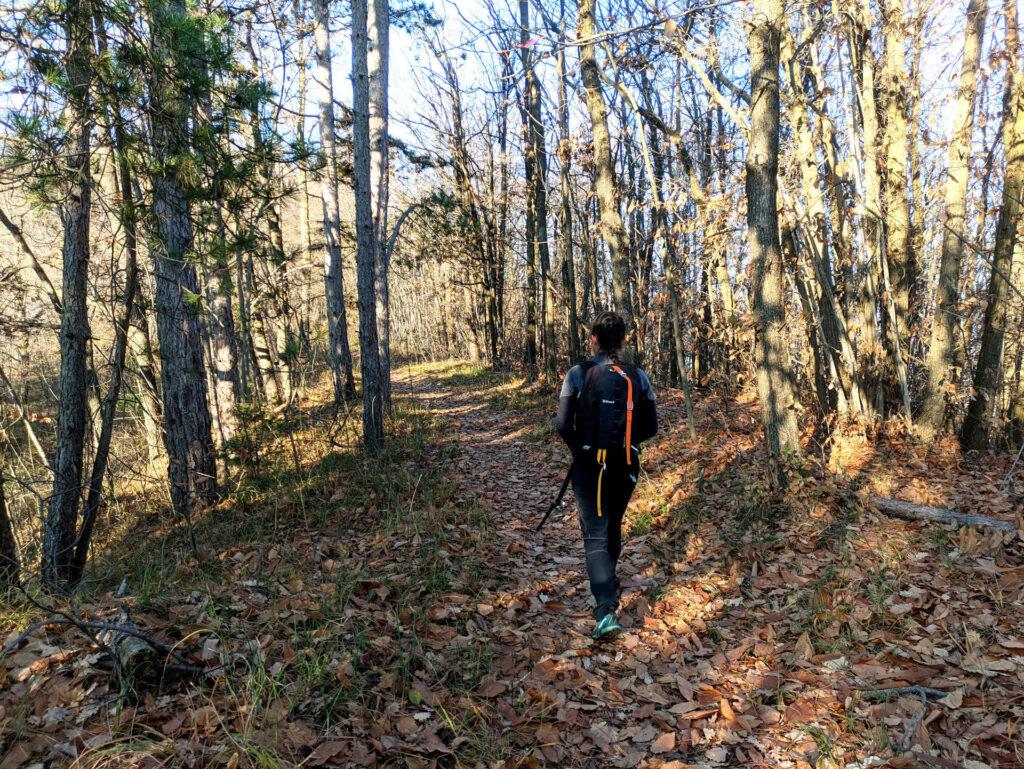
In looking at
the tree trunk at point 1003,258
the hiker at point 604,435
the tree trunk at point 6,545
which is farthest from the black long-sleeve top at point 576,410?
the tree trunk at point 1003,258

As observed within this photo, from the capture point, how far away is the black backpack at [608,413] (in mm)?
4070

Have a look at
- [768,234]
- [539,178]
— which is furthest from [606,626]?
[539,178]

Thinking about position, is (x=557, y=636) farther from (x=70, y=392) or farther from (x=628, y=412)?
(x=70, y=392)

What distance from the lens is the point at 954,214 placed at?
669cm

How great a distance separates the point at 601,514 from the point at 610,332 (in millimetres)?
1303

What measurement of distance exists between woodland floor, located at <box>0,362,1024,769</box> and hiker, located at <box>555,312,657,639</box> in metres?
0.53

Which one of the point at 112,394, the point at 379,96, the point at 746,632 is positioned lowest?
the point at 746,632

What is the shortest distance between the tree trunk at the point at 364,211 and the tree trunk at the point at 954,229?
7.32 meters

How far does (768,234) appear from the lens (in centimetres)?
582

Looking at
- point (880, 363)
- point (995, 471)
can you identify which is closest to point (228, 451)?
point (880, 363)

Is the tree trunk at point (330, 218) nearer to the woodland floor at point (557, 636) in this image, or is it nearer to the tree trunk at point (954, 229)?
the woodland floor at point (557, 636)

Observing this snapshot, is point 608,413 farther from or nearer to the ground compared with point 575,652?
farther from the ground

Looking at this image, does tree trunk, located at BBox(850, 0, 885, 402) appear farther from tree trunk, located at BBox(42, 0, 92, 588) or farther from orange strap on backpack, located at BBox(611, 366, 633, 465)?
tree trunk, located at BBox(42, 0, 92, 588)

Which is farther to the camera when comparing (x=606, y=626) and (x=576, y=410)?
(x=576, y=410)
